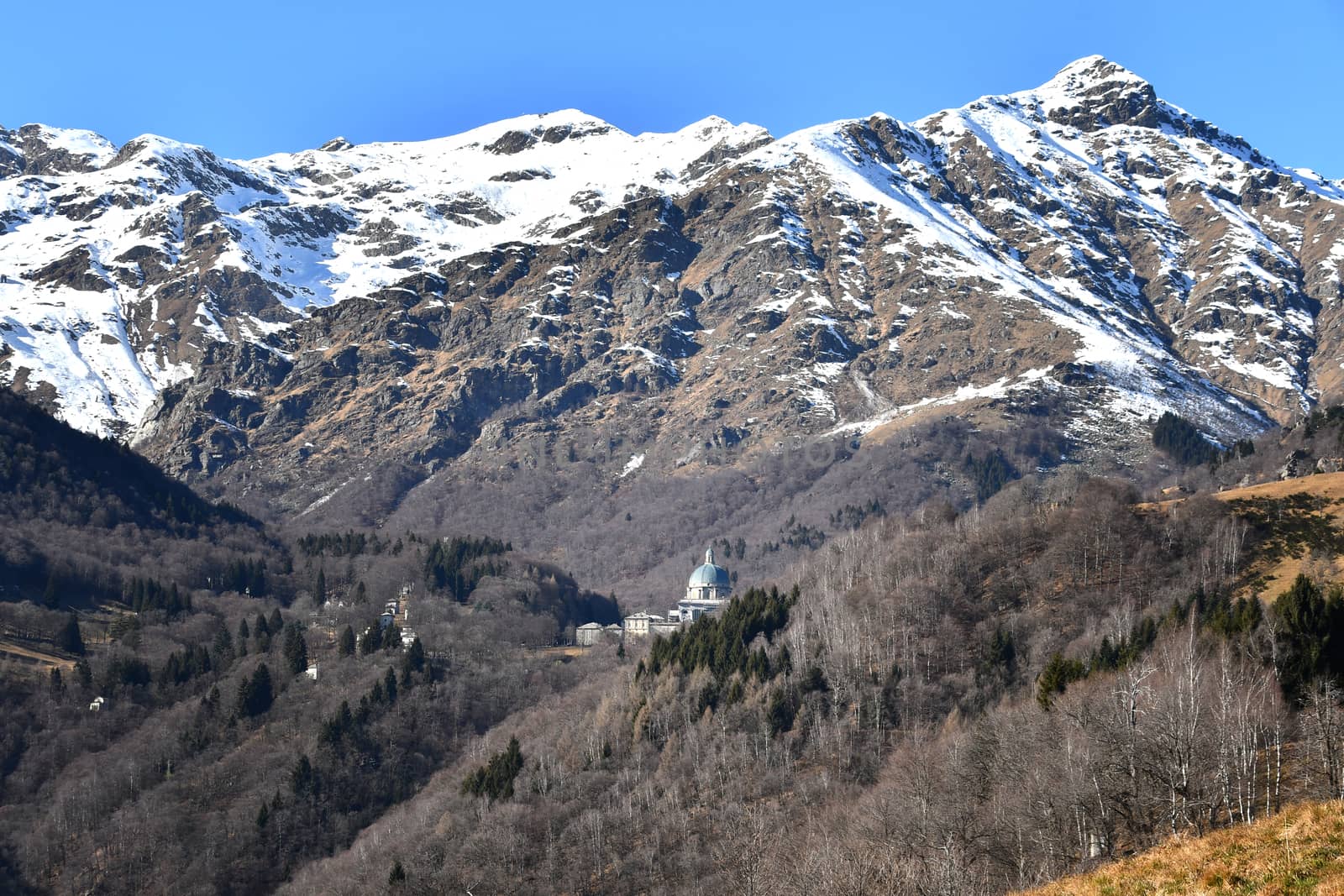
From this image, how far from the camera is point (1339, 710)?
85562 millimetres

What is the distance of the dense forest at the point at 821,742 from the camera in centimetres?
8112

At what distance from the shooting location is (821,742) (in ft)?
449

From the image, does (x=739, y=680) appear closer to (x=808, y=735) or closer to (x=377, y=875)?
(x=808, y=735)

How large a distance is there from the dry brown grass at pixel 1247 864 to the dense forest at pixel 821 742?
19.4 m

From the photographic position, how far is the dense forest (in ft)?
266

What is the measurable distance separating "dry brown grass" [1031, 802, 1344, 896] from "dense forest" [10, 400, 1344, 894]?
19.4m

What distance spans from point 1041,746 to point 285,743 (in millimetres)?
120006

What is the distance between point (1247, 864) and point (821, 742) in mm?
96803

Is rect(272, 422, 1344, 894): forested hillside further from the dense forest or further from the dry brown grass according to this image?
the dry brown grass

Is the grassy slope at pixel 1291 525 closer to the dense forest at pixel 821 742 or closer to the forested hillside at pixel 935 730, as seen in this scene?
the dense forest at pixel 821 742

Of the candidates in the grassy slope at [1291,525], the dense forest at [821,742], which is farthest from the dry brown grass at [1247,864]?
the grassy slope at [1291,525]

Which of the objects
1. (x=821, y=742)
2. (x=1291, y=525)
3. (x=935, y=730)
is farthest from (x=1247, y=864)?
(x=1291, y=525)

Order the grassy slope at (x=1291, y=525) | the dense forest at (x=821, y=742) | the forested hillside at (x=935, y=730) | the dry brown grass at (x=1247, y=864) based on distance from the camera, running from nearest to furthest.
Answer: the dry brown grass at (x=1247, y=864) → the forested hillside at (x=935, y=730) → the dense forest at (x=821, y=742) → the grassy slope at (x=1291, y=525)

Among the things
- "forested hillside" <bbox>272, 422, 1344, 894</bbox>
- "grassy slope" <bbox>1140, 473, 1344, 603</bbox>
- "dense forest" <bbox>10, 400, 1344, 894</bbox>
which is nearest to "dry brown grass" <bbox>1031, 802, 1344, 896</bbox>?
"dense forest" <bbox>10, 400, 1344, 894</bbox>
